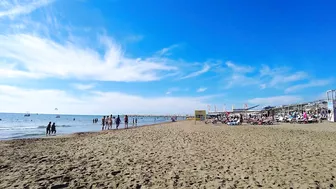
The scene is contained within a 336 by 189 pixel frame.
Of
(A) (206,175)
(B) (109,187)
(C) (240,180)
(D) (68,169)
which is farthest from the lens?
(D) (68,169)

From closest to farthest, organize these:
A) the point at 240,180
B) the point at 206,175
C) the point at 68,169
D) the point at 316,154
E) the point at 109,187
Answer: the point at 109,187
the point at 240,180
the point at 206,175
the point at 68,169
the point at 316,154

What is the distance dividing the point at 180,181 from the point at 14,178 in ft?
13.4

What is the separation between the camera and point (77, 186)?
14.0ft

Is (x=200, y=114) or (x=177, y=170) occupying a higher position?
(x=200, y=114)

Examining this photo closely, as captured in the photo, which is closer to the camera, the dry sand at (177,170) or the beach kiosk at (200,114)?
the dry sand at (177,170)

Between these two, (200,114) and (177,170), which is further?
(200,114)

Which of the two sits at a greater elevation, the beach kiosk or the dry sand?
the beach kiosk

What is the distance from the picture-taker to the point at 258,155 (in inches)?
276

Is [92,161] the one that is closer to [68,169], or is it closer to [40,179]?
[68,169]

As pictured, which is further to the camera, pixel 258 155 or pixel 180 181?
pixel 258 155

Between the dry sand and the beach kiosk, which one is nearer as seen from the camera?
the dry sand

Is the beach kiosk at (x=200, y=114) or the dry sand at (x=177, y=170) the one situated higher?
the beach kiosk at (x=200, y=114)

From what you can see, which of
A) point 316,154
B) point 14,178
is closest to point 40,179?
point 14,178

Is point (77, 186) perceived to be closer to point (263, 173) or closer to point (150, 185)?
point (150, 185)
